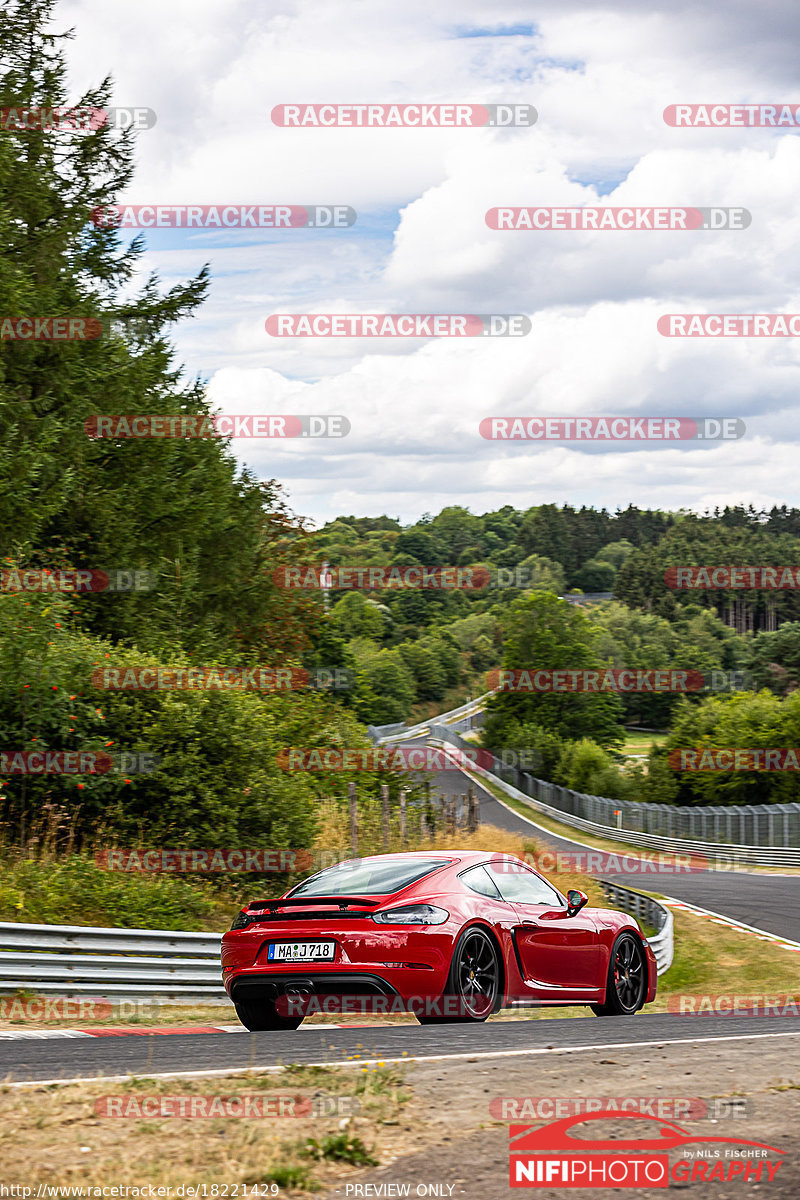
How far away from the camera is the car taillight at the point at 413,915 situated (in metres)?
7.67

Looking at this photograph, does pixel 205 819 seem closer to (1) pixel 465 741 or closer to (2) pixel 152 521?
(2) pixel 152 521

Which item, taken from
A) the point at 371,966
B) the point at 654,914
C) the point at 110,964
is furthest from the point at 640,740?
the point at 371,966

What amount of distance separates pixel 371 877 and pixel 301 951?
0.83 meters

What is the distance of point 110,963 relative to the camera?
10070 mm

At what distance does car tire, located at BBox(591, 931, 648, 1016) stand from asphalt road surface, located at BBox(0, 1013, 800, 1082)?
0.74 m

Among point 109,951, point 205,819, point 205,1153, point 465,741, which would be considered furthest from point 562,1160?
point 465,741

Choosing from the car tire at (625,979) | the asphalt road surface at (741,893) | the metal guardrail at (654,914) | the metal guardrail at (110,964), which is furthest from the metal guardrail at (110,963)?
the asphalt road surface at (741,893)

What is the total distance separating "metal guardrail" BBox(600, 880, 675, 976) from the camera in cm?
2105

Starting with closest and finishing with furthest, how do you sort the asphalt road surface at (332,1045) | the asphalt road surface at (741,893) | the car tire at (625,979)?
the asphalt road surface at (332,1045) < the car tire at (625,979) < the asphalt road surface at (741,893)

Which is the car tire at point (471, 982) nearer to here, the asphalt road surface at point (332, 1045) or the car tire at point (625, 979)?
the asphalt road surface at point (332, 1045)

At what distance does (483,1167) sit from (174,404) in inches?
970

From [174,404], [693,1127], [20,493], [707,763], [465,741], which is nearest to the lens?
[693,1127]

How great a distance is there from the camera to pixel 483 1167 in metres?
4.12

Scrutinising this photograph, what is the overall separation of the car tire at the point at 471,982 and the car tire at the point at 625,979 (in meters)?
1.55
